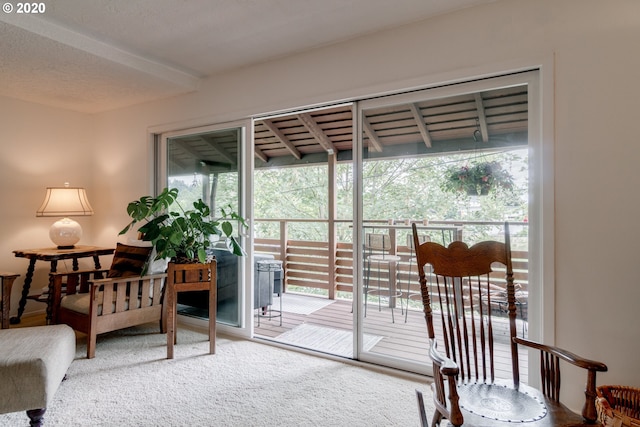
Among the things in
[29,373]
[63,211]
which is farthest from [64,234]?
[29,373]

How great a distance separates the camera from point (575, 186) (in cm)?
200

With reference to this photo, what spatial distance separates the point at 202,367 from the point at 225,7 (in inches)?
101

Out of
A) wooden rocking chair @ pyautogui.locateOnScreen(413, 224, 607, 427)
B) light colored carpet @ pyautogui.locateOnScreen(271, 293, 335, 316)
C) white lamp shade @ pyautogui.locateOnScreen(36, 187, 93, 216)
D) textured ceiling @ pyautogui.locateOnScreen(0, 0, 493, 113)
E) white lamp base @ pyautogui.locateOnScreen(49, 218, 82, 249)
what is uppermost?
textured ceiling @ pyautogui.locateOnScreen(0, 0, 493, 113)

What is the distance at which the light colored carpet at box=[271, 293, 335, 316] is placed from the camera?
4.55 m

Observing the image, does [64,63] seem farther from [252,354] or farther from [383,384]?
[383,384]

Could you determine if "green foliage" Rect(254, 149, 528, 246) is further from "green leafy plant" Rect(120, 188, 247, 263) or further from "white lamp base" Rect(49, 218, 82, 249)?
"white lamp base" Rect(49, 218, 82, 249)

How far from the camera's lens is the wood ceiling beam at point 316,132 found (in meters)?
4.60

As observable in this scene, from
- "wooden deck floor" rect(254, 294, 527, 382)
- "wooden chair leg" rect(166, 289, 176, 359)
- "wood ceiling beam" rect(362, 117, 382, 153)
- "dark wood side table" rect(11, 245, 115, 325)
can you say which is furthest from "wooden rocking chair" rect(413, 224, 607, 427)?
"dark wood side table" rect(11, 245, 115, 325)

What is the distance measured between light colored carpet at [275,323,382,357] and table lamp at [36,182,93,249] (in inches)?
98.0

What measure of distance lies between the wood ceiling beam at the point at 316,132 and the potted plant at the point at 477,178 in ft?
8.31

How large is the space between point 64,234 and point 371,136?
11.1 feet

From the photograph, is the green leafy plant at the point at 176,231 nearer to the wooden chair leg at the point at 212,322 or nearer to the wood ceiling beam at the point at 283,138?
the wooden chair leg at the point at 212,322

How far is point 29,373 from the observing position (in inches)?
68.8

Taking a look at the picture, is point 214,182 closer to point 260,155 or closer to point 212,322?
point 212,322
